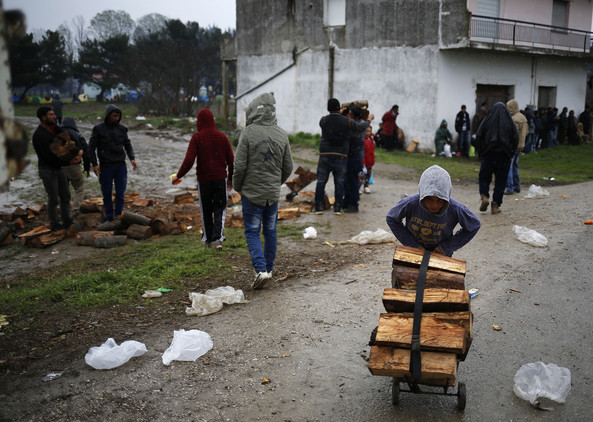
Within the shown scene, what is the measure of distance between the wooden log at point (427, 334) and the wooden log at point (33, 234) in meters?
6.88

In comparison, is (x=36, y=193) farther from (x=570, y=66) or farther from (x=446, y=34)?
(x=570, y=66)

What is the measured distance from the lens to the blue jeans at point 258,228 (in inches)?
231

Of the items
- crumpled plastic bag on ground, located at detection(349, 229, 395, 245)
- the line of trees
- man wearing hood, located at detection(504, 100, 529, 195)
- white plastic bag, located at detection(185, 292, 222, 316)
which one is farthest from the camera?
the line of trees

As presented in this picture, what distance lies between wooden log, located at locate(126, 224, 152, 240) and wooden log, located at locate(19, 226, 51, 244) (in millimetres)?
1303

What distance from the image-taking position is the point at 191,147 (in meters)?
6.93

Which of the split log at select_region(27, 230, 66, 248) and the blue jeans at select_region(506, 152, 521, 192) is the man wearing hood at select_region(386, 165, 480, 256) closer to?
the split log at select_region(27, 230, 66, 248)

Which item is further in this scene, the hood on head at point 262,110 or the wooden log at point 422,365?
the hood on head at point 262,110

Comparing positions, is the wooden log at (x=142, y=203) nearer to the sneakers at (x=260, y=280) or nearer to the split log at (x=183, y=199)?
the split log at (x=183, y=199)

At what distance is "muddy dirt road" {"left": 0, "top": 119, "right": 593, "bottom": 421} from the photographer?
3568 mm

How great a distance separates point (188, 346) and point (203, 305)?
95 cm

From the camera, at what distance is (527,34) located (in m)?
21.7

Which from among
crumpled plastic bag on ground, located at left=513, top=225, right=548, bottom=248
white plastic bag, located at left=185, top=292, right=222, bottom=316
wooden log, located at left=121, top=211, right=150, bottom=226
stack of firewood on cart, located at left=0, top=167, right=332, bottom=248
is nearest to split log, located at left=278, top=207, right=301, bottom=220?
stack of firewood on cart, located at left=0, top=167, right=332, bottom=248

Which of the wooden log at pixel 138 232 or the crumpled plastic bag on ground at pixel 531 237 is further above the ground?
the crumpled plastic bag on ground at pixel 531 237

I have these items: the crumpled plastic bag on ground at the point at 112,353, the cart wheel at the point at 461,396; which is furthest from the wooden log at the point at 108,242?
the cart wheel at the point at 461,396
